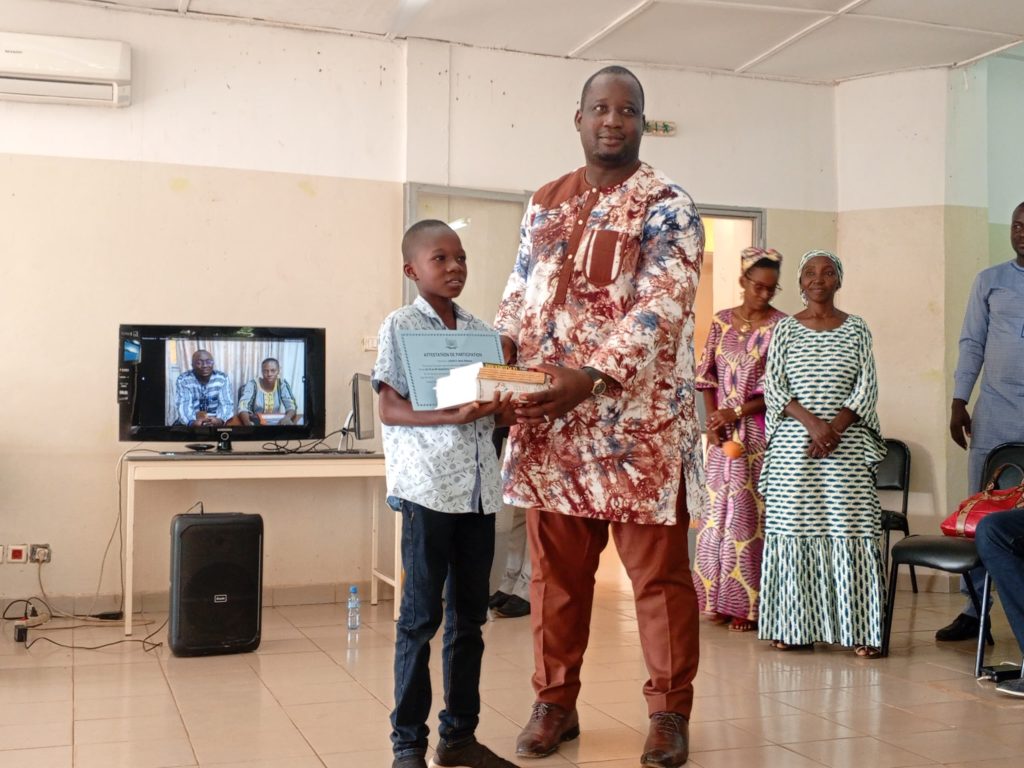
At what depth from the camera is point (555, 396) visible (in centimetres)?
262

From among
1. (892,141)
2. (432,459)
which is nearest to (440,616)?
(432,459)

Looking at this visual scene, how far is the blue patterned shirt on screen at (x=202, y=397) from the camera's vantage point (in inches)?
209

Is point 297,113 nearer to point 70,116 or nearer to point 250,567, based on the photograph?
point 70,116

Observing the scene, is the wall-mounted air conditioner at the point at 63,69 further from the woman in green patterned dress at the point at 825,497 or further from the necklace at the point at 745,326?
the woman in green patterned dress at the point at 825,497

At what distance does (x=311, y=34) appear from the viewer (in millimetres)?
5961

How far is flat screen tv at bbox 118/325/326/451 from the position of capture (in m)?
5.23

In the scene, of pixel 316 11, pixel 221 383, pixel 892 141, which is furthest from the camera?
pixel 892 141

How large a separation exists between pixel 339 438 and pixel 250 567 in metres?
1.42

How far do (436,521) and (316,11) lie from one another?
12.6 feet

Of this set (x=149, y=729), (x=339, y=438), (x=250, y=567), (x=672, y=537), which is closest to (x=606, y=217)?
(x=672, y=537)

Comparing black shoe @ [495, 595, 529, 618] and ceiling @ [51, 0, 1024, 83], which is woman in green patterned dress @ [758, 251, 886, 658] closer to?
black shoe @ [495, 595, 529, 618]

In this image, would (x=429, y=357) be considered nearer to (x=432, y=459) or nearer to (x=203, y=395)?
(x=432, y=459)

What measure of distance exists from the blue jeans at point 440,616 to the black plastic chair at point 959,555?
2229 millimetres

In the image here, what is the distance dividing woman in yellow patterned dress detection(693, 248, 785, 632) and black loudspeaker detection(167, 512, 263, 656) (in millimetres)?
2091
